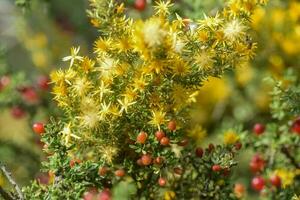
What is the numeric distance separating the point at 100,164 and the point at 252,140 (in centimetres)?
103

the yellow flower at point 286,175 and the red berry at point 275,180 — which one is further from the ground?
the yellow flower at point 286,175

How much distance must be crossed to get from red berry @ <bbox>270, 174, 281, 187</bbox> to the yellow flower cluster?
89 cm

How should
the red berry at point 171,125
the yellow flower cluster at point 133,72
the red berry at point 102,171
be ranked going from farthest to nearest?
the red berry at point 102,171, the red berry at point 171,125, the yellow flower cluster at point 133,72

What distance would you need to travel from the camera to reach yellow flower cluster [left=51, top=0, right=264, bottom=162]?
7.61 ft

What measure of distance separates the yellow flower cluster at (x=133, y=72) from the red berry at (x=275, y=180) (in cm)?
89

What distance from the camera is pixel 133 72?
2.35 meters

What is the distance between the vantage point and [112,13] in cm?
236

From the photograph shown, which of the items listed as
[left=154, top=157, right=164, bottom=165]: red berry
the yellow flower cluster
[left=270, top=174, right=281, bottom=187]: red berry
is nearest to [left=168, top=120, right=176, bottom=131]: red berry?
the yellow flower cluster

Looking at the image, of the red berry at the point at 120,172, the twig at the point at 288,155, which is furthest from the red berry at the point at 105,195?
the twig at the point at 288,155

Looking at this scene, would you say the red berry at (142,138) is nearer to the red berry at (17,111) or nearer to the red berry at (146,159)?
the red berry at (146,159)

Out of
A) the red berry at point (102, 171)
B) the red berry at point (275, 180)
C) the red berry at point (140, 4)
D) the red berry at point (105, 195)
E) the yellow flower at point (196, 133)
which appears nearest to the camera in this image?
the red berry at point (102, 171)

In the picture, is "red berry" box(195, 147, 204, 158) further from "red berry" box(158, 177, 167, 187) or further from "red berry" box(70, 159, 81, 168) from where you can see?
"red berry" box(70, 159, 81, 168)

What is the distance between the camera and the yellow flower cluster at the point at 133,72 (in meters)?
2.32

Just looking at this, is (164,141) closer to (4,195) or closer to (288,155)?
(4,195)
